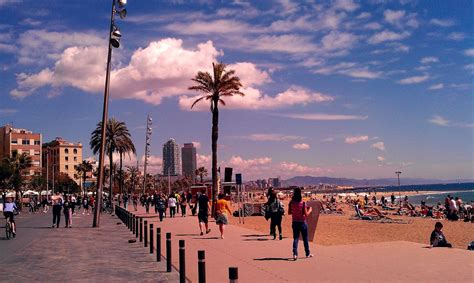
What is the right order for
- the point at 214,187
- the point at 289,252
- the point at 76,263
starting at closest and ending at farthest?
the point at 76,263
the point at 289,252
the point at 214,187

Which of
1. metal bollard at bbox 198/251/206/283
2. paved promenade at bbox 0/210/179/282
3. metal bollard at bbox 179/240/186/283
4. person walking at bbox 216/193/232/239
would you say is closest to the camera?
metal bollard at bbox 198/251/206/283

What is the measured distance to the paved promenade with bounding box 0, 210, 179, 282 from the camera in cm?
1037

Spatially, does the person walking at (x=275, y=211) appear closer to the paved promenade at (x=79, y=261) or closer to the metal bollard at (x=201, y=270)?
the paved promenade at (x=79, y=261)

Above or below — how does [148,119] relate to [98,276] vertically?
above

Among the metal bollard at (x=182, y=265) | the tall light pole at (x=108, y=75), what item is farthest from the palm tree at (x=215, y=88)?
the metal bollard at (x=182, y=265)

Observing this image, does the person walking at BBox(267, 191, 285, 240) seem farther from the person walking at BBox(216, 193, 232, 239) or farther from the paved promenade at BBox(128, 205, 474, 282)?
the person walking at BBox(216, 193, 232, 239)

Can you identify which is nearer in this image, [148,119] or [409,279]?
[409,279]

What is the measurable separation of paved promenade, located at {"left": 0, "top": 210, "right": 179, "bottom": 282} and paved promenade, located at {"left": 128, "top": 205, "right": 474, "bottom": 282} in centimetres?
94

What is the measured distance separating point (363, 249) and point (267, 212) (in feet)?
14.7

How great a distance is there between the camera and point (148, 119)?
67812mm

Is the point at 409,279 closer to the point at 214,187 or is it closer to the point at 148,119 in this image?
the point at 214,187

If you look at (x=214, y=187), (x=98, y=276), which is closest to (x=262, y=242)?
(x=98, y=276)

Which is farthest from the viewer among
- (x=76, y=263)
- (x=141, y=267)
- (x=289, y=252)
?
(x=289, y=252)

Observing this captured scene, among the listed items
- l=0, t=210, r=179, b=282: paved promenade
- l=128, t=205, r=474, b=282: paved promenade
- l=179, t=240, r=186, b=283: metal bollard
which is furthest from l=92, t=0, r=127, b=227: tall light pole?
l=179, t=240, r=186, b=283: metal bollard
